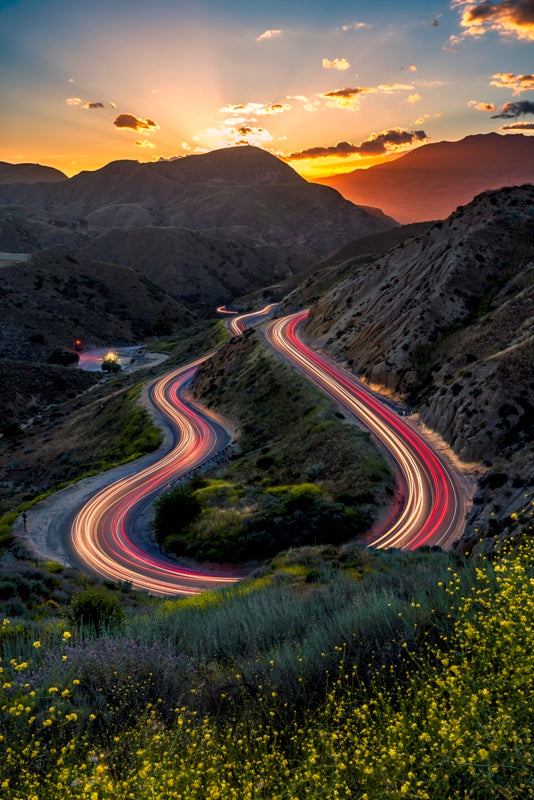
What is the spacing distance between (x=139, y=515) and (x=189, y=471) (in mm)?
8860

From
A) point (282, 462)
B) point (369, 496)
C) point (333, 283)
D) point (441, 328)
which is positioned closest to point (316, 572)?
point (369, 496)

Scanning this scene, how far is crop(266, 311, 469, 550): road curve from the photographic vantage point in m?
35.8

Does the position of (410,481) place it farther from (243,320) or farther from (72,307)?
(72,307)

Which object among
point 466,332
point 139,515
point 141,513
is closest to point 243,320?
point 466,332

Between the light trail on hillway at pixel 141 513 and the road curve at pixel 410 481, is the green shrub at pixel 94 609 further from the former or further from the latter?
the road curve at pixel 410 481

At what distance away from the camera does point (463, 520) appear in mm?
36438

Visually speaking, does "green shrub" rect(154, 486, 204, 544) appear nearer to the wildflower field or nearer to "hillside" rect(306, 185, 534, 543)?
"hillside" rect(306, 185, 534, 543)

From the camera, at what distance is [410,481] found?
140 feet

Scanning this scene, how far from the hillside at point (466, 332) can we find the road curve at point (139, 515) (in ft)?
66.0

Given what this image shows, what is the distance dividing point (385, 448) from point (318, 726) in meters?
41.9

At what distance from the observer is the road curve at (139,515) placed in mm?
33875

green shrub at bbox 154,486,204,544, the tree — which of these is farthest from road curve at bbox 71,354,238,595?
the tree

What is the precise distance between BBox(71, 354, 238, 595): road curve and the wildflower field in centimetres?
2219

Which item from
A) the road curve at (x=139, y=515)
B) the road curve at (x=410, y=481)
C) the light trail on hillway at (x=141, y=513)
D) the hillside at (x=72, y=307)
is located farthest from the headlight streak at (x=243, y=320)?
the road curve at (x=410, y=481)
